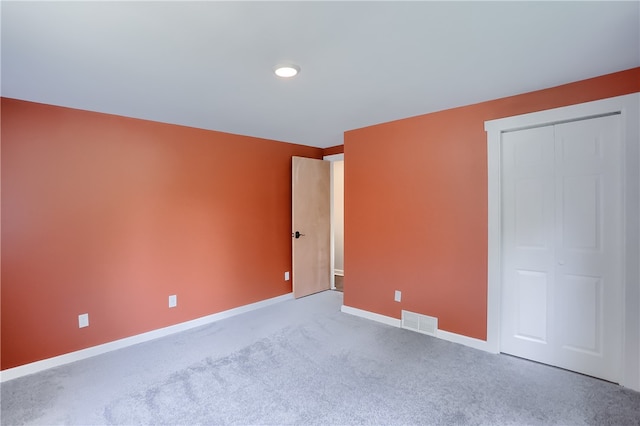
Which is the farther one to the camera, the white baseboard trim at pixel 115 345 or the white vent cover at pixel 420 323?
the white vent cover at pixel 420 323

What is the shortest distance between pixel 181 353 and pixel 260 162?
2.46m

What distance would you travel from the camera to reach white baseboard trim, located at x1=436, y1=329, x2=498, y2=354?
2.80 meters

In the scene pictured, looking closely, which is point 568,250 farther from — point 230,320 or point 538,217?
point 230,320

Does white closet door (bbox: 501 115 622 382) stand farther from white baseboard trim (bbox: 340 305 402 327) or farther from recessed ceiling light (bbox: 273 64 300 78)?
recessed ceiling light (bbox: 273 64 300 78)

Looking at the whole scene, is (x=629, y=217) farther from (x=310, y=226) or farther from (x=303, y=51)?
(x=310, y=226)

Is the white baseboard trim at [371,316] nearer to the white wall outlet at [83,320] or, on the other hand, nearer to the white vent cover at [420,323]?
the white vent cover at [420,323]

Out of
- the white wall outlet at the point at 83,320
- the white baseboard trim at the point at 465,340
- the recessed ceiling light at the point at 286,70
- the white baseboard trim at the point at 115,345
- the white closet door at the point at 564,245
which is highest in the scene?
the recessed ceiling light at the point at 286,70

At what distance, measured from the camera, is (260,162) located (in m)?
4.21

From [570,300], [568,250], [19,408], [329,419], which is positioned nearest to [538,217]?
[568,250]

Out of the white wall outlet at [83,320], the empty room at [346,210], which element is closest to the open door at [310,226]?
the empty room at [346,210]

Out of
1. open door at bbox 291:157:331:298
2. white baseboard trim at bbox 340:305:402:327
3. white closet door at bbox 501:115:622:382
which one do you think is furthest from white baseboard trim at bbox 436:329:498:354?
open door at bbox 291:157:331:298

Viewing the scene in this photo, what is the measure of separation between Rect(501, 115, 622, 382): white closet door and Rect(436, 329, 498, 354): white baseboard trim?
15 cm

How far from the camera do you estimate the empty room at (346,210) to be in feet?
5.66

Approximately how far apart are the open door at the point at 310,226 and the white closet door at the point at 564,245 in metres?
2.61
